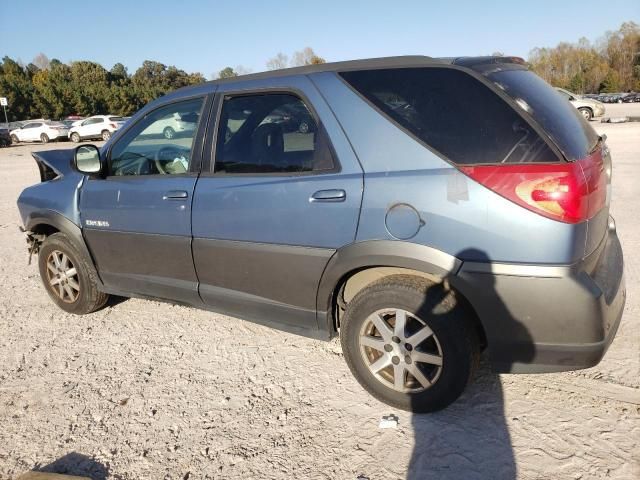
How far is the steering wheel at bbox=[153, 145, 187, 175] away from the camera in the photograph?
3.56m

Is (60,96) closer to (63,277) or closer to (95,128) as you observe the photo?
(95,128)

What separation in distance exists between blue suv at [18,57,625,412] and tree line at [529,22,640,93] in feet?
294

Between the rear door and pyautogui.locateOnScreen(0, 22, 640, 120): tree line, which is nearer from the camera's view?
the rear door

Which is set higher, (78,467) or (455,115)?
(455,115)

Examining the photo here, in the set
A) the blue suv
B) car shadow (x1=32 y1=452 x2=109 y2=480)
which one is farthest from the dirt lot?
the blue suv

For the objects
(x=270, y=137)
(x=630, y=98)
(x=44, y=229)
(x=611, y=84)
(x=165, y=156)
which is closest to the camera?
(x=270, y=137)

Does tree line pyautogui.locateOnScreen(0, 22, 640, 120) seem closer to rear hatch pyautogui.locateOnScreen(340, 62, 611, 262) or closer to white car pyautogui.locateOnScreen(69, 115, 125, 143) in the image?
white car pyautogui.locateOnScreen(69, 115, 125, 143)

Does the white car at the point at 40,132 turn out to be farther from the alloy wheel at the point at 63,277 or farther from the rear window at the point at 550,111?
the rear window at the point at 550,111

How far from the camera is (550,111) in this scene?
2.48 m

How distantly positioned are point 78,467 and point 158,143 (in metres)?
2.23

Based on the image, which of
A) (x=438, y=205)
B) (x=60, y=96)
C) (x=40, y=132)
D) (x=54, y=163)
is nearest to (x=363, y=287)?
(x=438, y=205)

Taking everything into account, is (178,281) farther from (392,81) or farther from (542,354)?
(542,354)

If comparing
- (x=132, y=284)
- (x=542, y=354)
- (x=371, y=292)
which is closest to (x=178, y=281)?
(x=132, y=284)

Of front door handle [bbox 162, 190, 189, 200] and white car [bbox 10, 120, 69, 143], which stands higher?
white car [bbox 10, 120, 69, 143]
